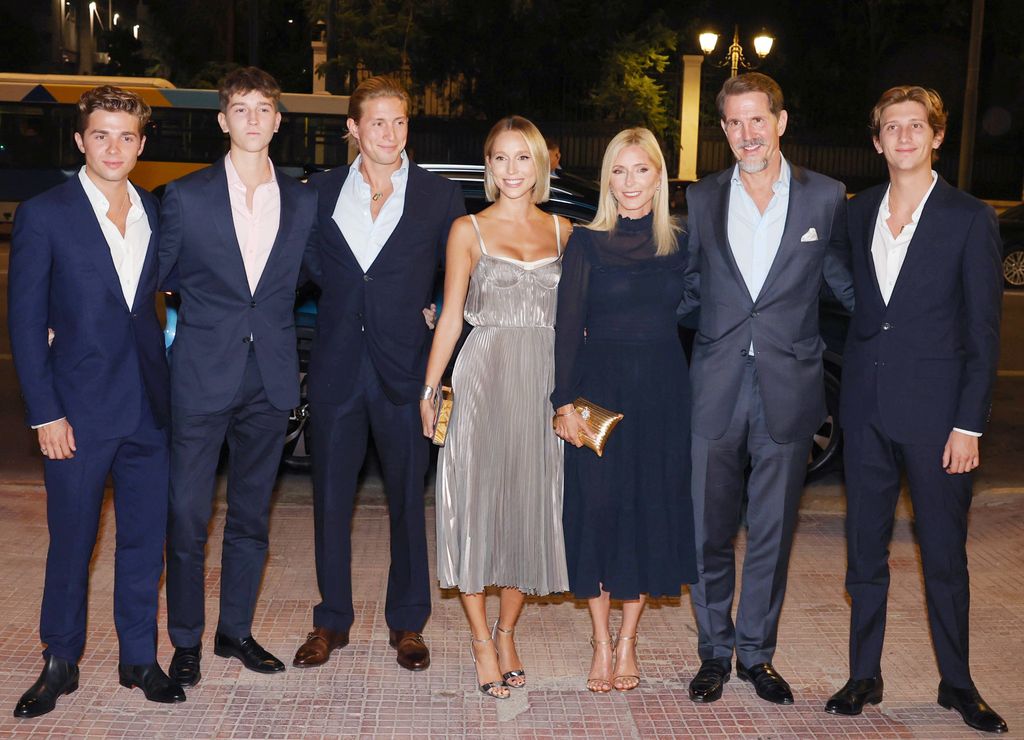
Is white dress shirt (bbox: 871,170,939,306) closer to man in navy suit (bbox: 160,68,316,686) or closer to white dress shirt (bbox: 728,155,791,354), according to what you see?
white dress shirt (bbox: 728,155,791,354)

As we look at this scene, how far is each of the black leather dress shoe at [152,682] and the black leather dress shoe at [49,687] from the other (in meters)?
0.18

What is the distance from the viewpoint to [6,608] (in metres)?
5.21

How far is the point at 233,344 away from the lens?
4.50 metres

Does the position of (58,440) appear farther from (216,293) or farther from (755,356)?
(755,356)

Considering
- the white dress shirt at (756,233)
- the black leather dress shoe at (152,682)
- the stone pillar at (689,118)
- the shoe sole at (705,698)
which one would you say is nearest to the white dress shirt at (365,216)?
the white dress shirt at (756,233)

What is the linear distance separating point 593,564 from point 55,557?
202 centimetres

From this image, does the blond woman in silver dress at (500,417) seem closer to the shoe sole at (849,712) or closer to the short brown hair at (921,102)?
the shoe sole at (849,712)

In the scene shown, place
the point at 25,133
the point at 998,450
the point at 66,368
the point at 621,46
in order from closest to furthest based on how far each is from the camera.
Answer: the point at 66,368
the point at 998,450
the point at 25,133
the point at 621,46

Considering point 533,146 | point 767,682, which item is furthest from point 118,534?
point 767,682

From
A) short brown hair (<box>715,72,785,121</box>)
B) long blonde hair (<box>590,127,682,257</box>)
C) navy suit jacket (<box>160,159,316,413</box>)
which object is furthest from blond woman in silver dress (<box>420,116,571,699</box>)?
short brown hair (<box>715,72,785,121</box>)

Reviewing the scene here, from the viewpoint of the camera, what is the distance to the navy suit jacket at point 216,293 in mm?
4430

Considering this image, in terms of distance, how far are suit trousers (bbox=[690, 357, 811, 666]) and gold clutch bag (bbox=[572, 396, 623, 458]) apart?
44cm

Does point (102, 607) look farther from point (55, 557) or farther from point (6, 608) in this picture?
point (55, 557)

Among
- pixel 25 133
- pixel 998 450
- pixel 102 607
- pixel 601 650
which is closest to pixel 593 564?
pixel 601 650
